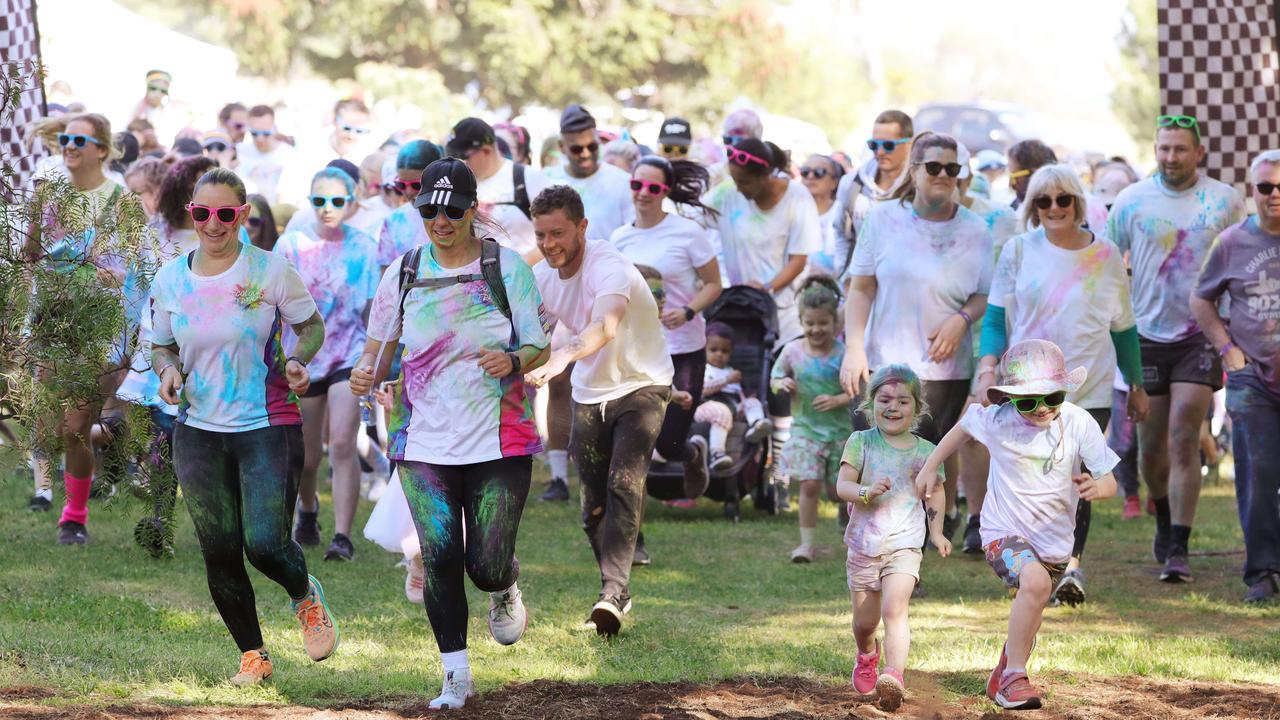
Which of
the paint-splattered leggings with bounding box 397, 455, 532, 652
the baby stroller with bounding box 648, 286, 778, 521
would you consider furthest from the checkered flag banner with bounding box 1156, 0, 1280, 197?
the paint-splattered leggings with bounding box 397, 455, 532, 652

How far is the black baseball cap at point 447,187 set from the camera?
6.66 meters

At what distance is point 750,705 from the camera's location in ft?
22.8

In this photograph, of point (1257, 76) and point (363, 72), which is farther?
point (363, 72)

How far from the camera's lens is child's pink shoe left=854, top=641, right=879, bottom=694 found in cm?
709

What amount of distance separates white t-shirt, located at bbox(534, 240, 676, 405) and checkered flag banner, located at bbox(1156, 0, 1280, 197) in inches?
171

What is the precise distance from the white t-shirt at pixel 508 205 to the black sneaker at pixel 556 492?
2334 mm

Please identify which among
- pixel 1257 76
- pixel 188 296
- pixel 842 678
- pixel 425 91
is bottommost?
pixel 842 678

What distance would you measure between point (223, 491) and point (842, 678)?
2.69 m

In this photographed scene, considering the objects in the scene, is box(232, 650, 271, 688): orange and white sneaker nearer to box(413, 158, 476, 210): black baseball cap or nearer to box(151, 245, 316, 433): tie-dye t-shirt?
box(151, 245, 316, 433): tie-dye t-shirt

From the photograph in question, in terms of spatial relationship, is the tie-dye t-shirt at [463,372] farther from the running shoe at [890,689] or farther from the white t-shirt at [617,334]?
the running shoe at [890,689]

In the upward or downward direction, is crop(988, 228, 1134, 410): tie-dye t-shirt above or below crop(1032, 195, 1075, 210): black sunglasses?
below

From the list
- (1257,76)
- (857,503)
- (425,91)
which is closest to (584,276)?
(857,503)

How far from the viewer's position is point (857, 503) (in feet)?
23.5

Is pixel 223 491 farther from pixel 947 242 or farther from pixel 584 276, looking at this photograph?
pixel 947 242
